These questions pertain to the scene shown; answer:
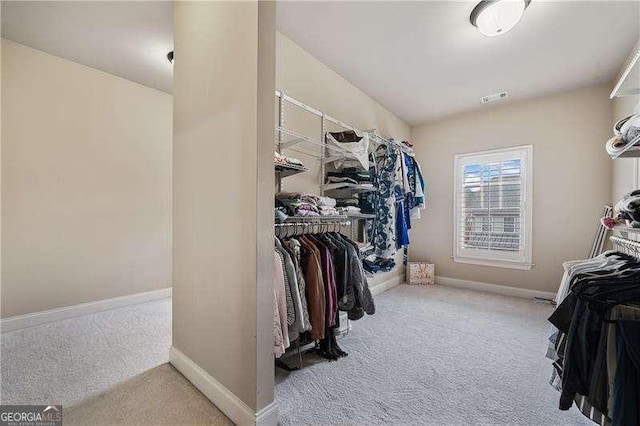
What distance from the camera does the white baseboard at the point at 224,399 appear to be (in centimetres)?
136

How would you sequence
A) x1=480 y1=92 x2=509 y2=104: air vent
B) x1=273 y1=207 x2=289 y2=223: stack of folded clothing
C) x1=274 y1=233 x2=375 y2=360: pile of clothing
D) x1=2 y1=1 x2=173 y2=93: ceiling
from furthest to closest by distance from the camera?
x1=480 y1=92 x2=509 y2=104: air vent
x1=2 y1=1 x2=173 y2=93: ceiling
x1=273 y1=207 x2=289 y2=223: stack of folded clothing
x1=274 y1=233 x2=375 y2=360: pile of clothing

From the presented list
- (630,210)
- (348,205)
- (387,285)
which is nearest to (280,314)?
(348,205)

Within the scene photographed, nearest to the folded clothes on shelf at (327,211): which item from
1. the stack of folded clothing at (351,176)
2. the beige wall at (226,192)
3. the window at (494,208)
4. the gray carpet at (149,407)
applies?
the stack of folded clothing at (351,176)

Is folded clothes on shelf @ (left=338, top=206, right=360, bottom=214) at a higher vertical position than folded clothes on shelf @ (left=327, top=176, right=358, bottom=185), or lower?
lower

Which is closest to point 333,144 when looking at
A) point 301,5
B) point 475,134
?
point 301,5

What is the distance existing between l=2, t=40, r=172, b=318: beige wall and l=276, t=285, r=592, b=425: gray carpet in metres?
2.45

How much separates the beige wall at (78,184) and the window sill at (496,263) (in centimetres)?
415

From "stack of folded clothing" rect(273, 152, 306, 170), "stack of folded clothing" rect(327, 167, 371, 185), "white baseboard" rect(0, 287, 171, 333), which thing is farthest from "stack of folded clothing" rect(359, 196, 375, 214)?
"white baseboard" rect(0, 287, 171, 333)

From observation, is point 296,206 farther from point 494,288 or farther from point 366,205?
point 494,288

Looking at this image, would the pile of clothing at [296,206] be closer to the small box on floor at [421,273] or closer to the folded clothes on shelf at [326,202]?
the folded clothes on shelf at [326,202]

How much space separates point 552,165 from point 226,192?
4065 mm

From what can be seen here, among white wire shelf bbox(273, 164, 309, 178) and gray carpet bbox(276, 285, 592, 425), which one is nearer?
gray carpet bbox(276, 285, 592, 425)

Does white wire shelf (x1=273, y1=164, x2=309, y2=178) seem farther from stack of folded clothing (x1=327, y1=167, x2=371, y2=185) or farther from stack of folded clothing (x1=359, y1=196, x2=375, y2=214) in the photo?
stack of folded clothing (x1=359, y1=196, x2=375, y2=214)

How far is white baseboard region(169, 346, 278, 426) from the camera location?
136cm
